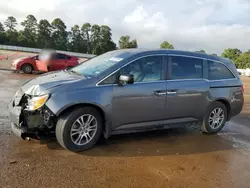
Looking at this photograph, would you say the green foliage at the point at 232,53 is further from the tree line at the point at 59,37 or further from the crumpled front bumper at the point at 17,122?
the crumpled front bumper at the point at 17,122

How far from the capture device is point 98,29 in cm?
8469

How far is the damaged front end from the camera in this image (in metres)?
4.12

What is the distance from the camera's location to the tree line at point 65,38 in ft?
236

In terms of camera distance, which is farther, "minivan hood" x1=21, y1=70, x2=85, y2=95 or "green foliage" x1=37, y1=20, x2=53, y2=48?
"green foliage" x1=37, y1=20, x2=53, y2=48

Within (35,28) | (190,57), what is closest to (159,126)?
(190,57)

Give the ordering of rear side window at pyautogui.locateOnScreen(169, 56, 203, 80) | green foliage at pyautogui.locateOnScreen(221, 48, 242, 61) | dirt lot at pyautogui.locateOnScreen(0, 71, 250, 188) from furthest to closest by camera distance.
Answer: green foliage at pyautogui.locateOnScreen(221, 48, 242, 61) → rear side window at pyautogui.locateOnScreen(169, 56, 203, 80) → dirt lot at pyautogui.locateOnScreen(0, 71, 250, 188)

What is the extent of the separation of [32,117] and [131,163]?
5.48 ft

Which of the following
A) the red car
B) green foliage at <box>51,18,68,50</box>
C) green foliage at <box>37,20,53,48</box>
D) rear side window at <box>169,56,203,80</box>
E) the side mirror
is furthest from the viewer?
green foliage at <box>51,18,68,50</box>

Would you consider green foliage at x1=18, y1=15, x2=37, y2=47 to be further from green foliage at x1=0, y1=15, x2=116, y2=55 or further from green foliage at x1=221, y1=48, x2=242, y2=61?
green foliage at x1=221, y1=48, x2=242, y2=61

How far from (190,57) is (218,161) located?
214 cm

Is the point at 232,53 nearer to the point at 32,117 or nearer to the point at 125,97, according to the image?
the point at 125,97

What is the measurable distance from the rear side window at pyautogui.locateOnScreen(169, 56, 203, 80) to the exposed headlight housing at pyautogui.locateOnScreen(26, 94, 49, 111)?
2412 mm

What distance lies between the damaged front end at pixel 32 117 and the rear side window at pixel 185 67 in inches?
95.1

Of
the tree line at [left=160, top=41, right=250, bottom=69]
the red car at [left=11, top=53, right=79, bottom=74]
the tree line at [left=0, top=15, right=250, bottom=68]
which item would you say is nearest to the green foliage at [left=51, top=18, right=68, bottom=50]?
the tree line at [left=0, top=15, right=250, bottom=68]
